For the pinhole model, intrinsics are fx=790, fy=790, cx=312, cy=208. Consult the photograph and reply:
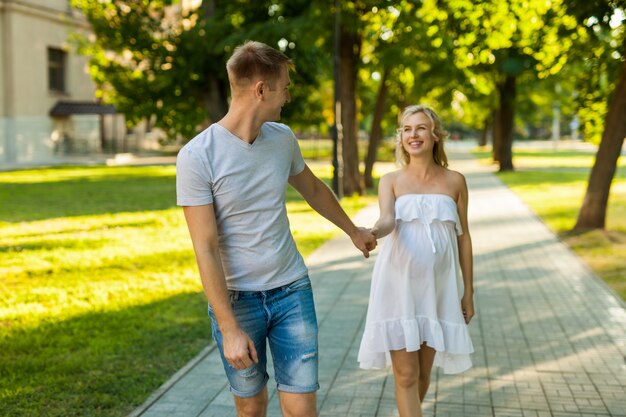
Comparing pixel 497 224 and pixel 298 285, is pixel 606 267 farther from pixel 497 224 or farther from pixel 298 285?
pixel 298 285

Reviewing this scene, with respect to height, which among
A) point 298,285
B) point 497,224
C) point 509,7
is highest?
point 509,7

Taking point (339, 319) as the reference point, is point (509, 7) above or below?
above

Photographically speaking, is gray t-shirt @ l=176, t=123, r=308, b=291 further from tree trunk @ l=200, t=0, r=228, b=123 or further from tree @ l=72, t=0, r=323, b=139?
tree trunk @ l=200, t=0, r=228, b=123

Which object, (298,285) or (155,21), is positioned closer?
(298,285)

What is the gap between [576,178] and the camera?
29.3 m

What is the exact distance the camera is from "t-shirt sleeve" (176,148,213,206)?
2916mm

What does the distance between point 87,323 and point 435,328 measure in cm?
442

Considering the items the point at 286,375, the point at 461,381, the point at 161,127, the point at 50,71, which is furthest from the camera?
the point at 50,71

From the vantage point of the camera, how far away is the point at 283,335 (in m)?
3.24

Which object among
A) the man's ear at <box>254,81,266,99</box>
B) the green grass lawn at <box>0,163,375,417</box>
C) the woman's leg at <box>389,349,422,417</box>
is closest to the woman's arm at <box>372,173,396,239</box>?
the woman's leg at <box>389,349,422,417</box>

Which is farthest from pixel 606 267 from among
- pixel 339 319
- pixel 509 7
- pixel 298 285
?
pixel 298 285

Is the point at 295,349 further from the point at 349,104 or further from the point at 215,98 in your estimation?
the point at 215,98

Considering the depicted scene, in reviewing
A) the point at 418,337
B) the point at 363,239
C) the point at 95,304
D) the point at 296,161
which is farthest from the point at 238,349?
the point at 95,304

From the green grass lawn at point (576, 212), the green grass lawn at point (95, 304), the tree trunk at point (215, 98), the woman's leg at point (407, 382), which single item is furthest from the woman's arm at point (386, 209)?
the tree trunk at point (215, 98)
